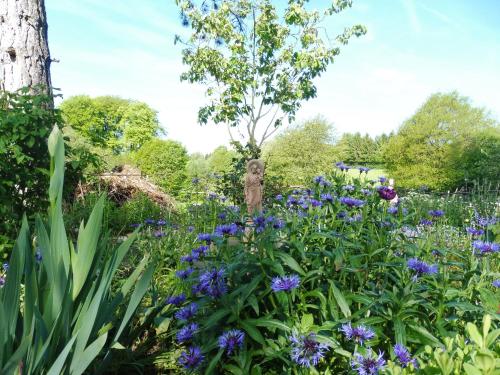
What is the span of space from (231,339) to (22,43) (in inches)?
159

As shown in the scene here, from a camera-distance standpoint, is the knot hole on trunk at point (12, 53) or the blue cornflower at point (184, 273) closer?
the blue cornflower at point (184, 273)

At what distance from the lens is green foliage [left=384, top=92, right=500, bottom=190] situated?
18.4 metres

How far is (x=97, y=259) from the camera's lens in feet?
5.23

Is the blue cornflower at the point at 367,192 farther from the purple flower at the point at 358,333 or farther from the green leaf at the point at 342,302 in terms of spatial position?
the purple flower at the point at 358,333

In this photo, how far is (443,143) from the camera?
18844 mm

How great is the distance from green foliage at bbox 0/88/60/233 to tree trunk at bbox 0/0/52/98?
2.43 feet

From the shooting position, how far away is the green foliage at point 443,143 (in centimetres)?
1839

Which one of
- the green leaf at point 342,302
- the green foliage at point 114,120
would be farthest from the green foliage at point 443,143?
the green foliage at point 114,120

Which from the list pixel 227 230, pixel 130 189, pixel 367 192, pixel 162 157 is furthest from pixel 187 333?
pixel 162 157

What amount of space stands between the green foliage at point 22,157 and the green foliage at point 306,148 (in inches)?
488

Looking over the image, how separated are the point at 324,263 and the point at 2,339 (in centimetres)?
134

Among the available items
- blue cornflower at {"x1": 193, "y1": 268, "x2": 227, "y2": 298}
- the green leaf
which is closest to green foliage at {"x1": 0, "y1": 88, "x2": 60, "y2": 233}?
blue cornflower at {"x1": 193, "y1": 268, "x2": 227, "y2": 298}

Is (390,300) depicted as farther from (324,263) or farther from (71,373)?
(71,373)

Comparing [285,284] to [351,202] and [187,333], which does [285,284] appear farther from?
[351,202]
